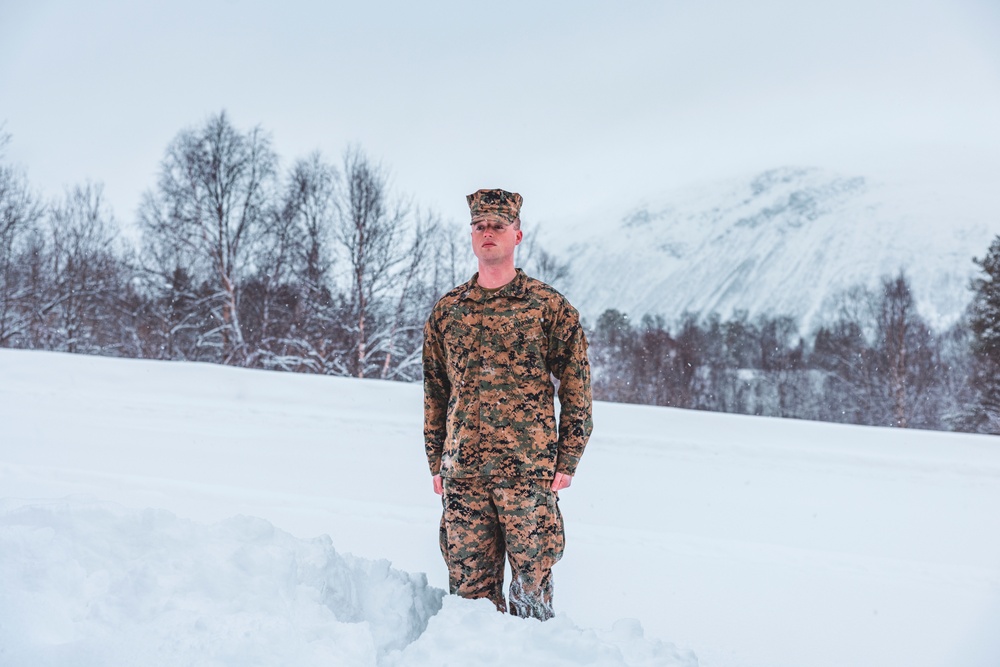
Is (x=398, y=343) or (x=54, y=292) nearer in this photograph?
(x=398, y=343)

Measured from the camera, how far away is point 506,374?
2.31 meters

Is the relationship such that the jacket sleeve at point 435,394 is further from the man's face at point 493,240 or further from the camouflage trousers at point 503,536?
the man's face at point 493,240

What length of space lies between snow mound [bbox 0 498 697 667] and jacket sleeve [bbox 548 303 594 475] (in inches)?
23.5

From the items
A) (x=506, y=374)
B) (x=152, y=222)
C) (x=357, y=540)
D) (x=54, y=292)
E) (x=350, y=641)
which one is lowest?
(x=357, y=540)

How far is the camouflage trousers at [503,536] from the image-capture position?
2.28m

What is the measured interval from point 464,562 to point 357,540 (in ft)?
8.33

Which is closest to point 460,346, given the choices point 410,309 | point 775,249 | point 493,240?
point 493,240

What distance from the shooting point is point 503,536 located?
2.41 meters

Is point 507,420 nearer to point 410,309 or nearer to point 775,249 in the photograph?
point 410,309

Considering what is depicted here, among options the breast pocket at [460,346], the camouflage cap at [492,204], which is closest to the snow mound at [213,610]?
the breast pocket at [460,346]

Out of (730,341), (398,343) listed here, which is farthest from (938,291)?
(398,343)

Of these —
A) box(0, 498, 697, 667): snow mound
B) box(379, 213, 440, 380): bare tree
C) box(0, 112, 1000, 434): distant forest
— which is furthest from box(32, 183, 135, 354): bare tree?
box(0, 498, 697, 667): snow mound

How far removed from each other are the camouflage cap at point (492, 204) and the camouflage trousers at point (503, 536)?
3.16ft

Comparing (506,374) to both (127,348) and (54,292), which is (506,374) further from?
(54,292)
